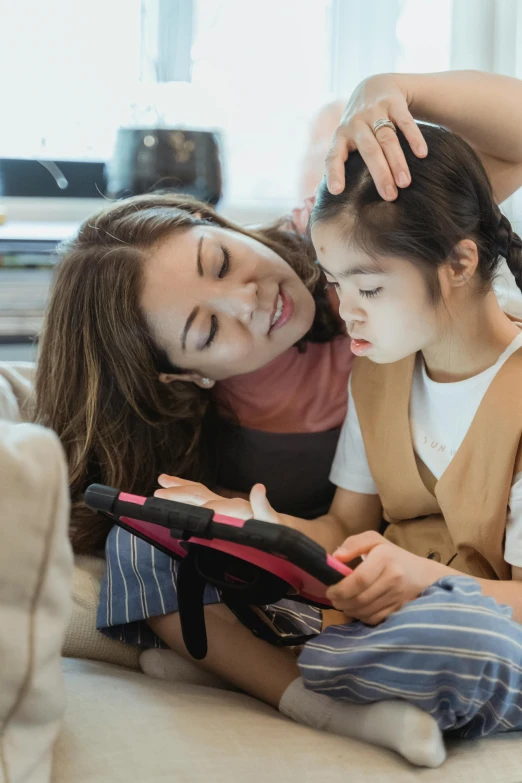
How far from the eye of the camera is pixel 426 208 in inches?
36.7

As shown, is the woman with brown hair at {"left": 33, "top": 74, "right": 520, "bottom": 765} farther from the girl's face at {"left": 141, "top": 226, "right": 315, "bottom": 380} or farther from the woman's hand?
the woman's hand

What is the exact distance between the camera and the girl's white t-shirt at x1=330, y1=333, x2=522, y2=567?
97 centimetres

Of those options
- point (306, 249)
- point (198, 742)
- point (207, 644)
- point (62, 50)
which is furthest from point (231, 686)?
point (62, 50)

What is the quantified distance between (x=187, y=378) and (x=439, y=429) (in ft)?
1.26

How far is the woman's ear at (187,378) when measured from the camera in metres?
1.26

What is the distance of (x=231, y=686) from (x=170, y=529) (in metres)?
0.30

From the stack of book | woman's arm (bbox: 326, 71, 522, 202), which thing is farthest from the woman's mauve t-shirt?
the stack of book

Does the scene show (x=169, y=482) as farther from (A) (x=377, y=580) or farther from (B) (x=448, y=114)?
(B) (x=448, y=114)

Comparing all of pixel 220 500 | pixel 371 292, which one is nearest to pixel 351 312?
pixel 371 292

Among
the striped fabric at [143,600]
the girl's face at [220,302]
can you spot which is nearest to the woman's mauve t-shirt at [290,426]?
the girl's face at [220,302]

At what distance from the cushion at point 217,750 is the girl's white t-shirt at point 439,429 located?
251 millimetres

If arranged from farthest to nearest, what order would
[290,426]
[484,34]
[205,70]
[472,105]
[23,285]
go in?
[205,70] < [484,34] < [23,285] < [290,426] < [472,105]

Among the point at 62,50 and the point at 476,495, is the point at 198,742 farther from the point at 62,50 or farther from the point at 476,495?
the point at 62,50

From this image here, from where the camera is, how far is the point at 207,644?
3.20 feet
